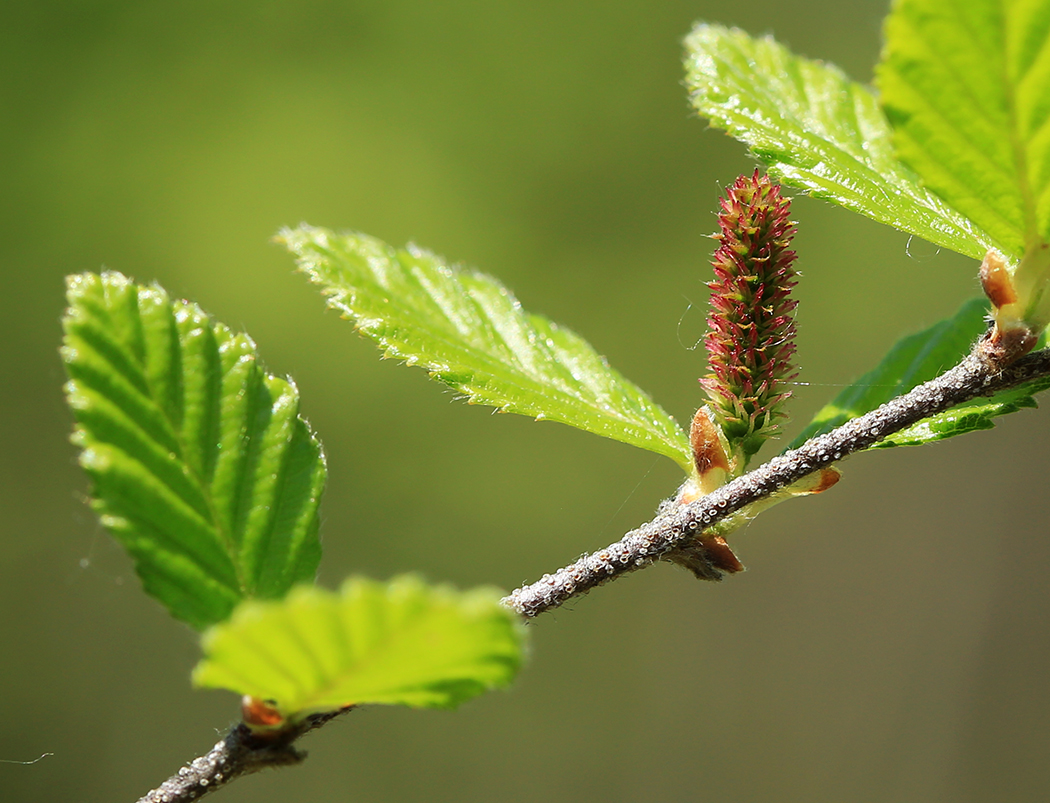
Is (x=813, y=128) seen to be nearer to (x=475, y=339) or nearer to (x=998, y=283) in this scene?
(x=998, y=283)

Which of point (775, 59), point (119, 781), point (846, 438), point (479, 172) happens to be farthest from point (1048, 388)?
point (119, 781)

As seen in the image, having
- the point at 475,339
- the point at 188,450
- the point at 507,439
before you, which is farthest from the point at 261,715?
the point at 507,439

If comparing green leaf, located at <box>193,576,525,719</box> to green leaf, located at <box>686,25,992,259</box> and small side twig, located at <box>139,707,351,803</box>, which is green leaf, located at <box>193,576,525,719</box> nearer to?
small side twig, located at <box>139,707,351,803</box>

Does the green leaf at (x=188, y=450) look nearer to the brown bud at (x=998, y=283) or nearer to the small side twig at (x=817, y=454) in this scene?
the small side twig at (x=817, y=454)

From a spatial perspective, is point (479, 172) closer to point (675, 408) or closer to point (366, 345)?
point (366, 345)

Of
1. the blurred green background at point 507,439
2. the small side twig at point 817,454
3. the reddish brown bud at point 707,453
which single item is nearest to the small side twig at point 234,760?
the small side twig at point 817,454
